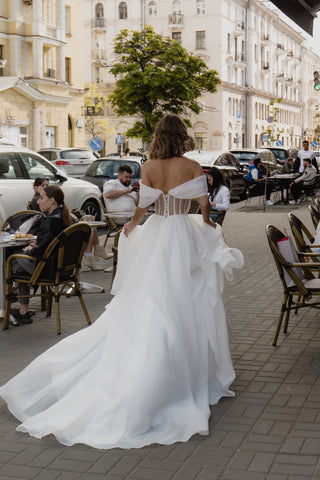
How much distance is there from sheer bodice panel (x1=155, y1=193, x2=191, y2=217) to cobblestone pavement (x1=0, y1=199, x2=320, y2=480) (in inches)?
52.3

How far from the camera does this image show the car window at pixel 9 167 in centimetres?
1326

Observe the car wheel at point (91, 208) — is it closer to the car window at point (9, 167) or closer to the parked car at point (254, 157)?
the car window at point (9, 167)

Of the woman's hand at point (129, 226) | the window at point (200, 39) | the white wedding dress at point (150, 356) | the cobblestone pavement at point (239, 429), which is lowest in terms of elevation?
the cobblestone pavement at point (239, 429)

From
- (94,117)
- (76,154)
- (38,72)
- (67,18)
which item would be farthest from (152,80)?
(94,117)

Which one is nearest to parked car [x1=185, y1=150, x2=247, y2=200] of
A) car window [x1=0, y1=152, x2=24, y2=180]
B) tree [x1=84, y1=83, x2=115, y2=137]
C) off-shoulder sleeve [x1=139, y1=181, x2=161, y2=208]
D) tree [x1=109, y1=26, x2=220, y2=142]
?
tree [x1=109, y1=26, x2=220, y2=142]

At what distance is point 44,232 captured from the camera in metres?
7.46

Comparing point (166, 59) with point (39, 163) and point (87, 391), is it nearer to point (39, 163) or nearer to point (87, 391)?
point (39, 163)

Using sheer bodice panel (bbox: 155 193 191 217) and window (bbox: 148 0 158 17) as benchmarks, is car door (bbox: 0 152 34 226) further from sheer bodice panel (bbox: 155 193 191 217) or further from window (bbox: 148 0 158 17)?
window (bbox: 148 0 158 17)

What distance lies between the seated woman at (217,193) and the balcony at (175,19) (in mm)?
64683

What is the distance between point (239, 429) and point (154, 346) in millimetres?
731

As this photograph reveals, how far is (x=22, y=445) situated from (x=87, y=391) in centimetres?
57

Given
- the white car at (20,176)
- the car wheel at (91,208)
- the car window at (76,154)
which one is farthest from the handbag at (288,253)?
the car window at (76,154)

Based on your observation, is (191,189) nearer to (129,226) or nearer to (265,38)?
(129,226)

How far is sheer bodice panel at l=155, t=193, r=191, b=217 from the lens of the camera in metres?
5.59
